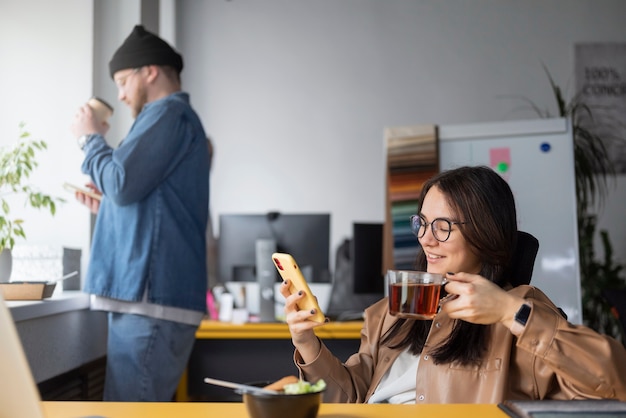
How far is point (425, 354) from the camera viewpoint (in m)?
1.49

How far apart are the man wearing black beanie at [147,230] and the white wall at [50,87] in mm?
562

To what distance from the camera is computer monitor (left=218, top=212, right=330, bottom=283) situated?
3.26 m

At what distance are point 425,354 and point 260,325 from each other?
66.4 inches

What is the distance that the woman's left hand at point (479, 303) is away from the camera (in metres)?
1.22

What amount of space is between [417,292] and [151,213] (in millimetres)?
1169

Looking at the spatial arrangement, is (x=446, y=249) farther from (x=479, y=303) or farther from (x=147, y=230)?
(x=147, y=230)

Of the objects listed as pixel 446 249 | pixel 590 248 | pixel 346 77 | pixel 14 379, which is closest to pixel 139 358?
pixel 446 249

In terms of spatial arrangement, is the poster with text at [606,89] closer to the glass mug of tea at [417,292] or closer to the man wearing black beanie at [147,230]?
the man wearing black beanie at [147,230]

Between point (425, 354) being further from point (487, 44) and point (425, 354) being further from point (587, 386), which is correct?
point (487, 44)

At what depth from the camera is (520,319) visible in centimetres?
124

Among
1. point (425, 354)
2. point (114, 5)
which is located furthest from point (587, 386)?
point (114, 5)

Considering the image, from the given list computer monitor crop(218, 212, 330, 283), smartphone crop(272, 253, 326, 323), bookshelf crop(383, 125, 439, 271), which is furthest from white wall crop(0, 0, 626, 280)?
smartphone crop(272, 253, 326, 323)

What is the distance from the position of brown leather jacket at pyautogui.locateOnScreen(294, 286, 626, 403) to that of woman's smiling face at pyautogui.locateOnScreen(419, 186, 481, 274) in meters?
0.12

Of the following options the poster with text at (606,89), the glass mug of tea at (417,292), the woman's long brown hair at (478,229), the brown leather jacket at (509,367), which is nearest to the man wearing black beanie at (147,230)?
the brown leather jacket at (509,367)
